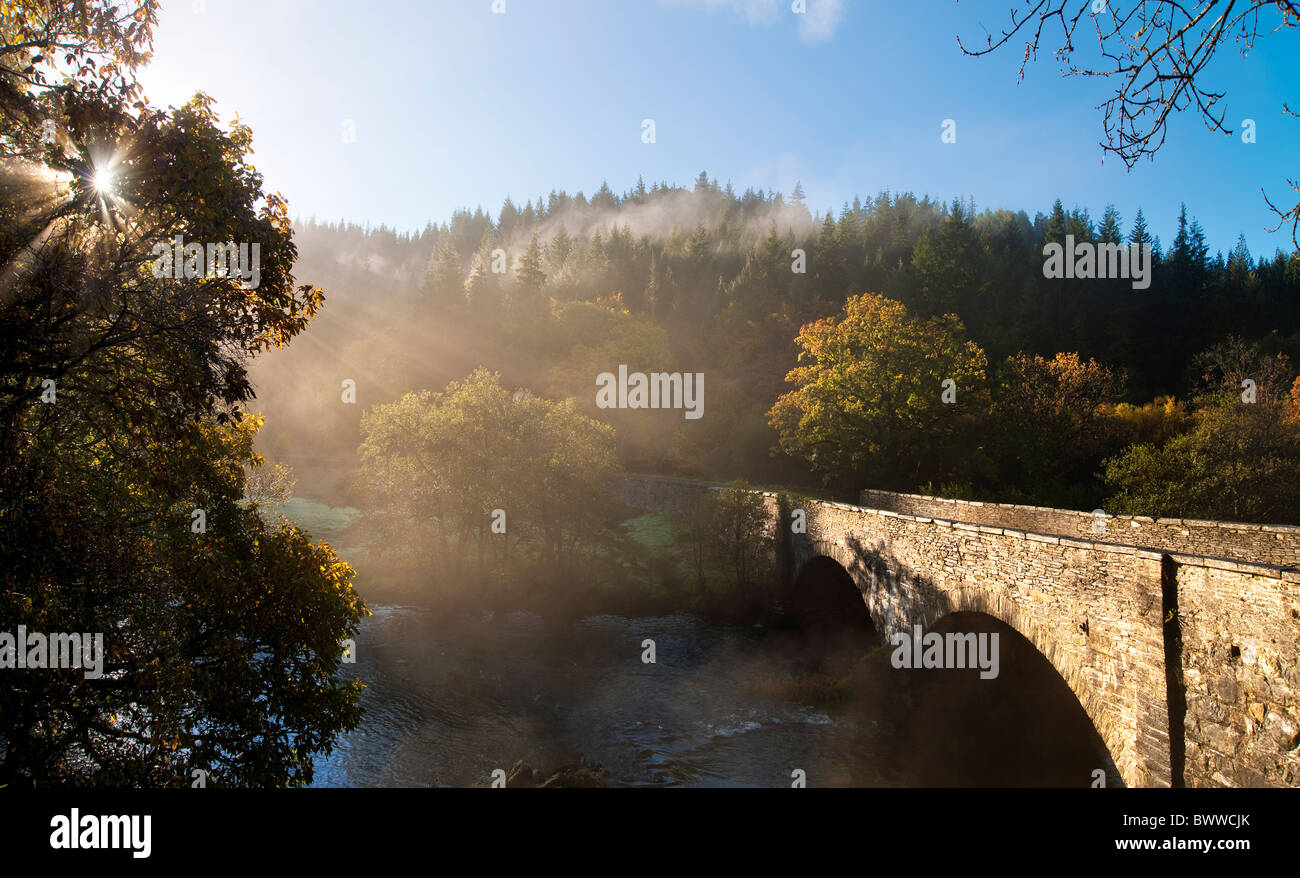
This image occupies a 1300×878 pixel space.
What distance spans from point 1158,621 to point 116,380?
1336cm

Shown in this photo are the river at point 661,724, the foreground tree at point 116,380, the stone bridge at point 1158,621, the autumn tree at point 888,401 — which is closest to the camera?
the foreground tree at point 116,380

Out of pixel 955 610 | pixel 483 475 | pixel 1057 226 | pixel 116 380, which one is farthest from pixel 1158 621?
pixel 1057 226

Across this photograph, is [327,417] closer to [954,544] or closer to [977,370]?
[977,370]

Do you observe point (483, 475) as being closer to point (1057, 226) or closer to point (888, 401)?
point (888, 401)

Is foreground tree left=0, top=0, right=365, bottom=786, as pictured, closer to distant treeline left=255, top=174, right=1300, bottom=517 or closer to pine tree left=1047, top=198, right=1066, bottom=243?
distant treeline left=255, top=174, right=1300, bottom=517

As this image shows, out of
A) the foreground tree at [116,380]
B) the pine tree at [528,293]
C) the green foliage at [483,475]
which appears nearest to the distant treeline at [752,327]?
the pine tree at [528,293]

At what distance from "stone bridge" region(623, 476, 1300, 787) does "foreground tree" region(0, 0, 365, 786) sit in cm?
1159

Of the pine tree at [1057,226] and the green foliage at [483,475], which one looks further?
the pine tree at [1057,226]

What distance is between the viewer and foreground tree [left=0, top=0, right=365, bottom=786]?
5.89 metres

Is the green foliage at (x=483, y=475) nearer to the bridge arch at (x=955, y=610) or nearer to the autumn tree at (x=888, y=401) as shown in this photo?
the autumn tree at (x=888, y=401)

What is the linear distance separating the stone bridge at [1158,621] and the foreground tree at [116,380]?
38.0ft

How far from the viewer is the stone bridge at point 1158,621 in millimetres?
8141
